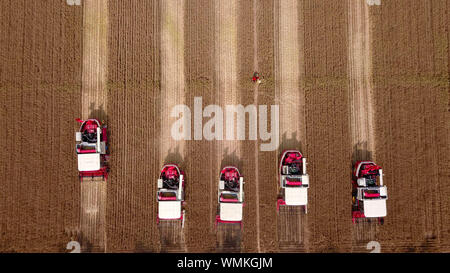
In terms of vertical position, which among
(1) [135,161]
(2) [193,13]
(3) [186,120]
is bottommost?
(1) [135,161]

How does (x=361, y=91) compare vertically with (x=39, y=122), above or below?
above

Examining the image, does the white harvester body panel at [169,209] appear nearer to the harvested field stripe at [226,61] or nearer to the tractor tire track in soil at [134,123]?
the tractor tire track in soil at [134,123]

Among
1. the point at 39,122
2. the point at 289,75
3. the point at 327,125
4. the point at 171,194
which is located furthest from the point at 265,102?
the point at 39,122

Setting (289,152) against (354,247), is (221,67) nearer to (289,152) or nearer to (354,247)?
(289,152)

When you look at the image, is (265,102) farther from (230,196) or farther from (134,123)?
(134,123)

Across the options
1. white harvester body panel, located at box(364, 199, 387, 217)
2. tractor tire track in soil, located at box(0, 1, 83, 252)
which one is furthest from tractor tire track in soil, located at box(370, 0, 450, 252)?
tractor tire track in soil, located at box(0, 1, 83, 252)
